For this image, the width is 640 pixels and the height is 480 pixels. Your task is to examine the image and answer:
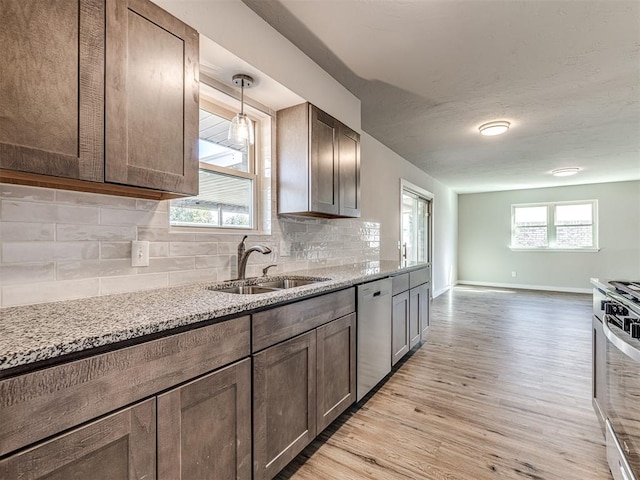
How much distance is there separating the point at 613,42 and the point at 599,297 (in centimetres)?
164

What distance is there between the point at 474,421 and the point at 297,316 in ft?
4.83

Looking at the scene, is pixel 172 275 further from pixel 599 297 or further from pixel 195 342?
pixel 599 297

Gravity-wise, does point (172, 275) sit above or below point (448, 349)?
above

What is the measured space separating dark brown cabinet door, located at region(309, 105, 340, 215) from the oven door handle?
5.52ft

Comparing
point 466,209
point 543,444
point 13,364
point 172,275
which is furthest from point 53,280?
point 466,209

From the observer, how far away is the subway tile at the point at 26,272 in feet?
3.56

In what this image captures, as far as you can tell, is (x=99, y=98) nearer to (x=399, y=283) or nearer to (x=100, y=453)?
(x=100, y=453)

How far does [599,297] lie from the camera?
5.79 feet

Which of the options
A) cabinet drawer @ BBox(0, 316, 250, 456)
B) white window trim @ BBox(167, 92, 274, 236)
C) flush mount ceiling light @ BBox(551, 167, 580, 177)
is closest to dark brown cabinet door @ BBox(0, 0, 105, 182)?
cabinet drawer @ BBox(0, 316, 250, 456)

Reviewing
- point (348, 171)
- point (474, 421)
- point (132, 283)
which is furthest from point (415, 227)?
point (132, 283)

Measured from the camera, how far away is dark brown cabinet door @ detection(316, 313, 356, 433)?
1688 millimetres

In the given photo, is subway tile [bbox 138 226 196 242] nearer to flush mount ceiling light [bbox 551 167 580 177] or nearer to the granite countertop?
the granite countertop

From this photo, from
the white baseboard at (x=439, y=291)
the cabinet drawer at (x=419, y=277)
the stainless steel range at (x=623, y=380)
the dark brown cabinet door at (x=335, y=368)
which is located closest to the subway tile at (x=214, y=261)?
the dark brown cabinet door at (x=335, y=368)

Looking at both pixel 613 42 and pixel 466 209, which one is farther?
pixel 466 209
